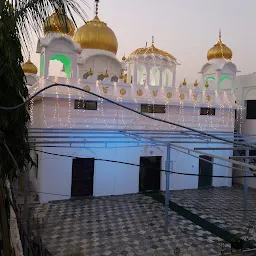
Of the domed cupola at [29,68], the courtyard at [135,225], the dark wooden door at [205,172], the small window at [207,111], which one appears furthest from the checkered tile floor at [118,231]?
the domed cupola at [29,68]

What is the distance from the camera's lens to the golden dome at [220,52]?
1727 centimetres

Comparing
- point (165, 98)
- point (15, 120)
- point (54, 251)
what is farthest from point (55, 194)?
point (15, 120)

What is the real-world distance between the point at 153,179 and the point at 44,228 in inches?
248

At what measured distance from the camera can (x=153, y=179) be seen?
562 inches

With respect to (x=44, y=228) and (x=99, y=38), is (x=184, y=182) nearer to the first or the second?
(x=44, y=228)

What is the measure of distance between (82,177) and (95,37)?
8642 mm

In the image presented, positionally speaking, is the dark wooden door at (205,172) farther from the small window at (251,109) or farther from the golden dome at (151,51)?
the golden dome at (151,51)

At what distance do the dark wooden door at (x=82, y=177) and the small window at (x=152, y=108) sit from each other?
356 centimetres

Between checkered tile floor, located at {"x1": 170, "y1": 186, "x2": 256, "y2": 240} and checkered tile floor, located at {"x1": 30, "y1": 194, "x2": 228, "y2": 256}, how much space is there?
3.08 ft

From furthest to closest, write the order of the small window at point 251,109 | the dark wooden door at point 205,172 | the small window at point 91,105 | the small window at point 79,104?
the small window at point 251,109 → the dark wooden door at point 205,172 → the small window at point 91,105 → the small window at point 79,104

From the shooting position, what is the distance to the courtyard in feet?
27.5

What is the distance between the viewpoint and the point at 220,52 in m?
17.2

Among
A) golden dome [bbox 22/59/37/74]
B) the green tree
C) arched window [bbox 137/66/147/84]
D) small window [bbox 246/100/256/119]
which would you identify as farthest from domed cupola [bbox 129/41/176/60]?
golden dome [bbox 22/59/37/74]

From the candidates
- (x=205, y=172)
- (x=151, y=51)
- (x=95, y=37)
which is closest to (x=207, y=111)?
(x=205, y=172)
